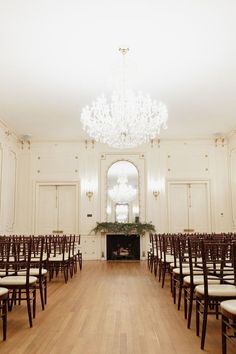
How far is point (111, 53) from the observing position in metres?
5.76

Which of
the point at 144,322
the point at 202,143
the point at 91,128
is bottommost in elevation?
the point at 144,322

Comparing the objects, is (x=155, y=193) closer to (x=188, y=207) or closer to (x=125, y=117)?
(x=188, y=207)

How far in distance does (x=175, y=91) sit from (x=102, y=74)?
5.92ft

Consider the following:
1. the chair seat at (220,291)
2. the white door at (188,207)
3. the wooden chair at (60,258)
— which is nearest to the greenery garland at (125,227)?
the white door at (188,207)

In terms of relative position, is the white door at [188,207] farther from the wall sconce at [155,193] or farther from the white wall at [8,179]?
the white wall at [8,179]

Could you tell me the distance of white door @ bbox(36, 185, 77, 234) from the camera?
11.1 meters

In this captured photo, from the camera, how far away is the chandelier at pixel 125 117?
601cm

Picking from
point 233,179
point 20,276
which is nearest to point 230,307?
point 20,276

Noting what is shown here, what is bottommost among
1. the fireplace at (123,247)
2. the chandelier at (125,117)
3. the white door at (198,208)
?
the fireplace at (123,247)

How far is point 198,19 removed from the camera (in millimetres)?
4812

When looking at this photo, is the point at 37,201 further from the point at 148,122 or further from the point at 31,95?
the point at 148,122

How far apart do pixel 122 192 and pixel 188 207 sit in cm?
219

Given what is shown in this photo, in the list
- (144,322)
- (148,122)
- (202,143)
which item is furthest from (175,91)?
(144,322)

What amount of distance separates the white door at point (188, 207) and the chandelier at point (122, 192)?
4.18 ft
